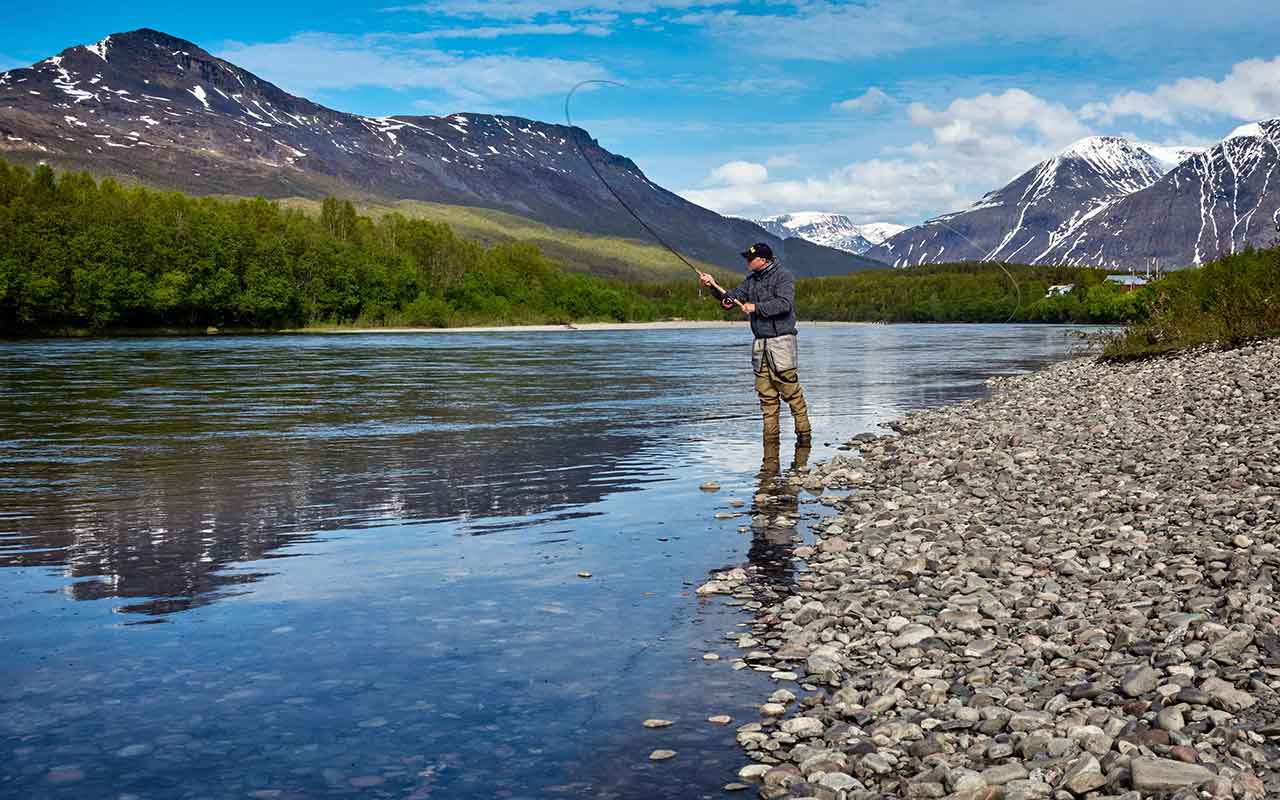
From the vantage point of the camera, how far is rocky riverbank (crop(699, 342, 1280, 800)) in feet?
16.8

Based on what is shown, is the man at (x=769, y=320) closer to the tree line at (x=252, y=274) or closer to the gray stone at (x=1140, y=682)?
the gray stone at (x=1140, y=682)

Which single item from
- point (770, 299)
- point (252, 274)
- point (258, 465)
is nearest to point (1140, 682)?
point (770, 299)

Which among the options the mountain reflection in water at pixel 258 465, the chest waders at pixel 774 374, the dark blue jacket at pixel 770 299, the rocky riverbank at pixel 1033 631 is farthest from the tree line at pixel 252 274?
→ the rocky riverbank at pixel 1033 631

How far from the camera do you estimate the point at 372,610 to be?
27.9 ft

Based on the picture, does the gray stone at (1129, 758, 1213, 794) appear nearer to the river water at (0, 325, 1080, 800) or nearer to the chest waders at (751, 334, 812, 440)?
the river water at (0, 325, 1080, 800)

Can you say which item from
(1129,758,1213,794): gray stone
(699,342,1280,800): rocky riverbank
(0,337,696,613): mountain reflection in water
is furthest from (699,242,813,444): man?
(1129,758,1213,794): gray stone

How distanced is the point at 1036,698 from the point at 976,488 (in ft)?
22.3

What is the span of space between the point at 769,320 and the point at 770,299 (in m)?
0.37

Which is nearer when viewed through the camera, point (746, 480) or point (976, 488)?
point (976, 488)

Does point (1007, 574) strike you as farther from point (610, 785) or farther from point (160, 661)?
point (160, 661)

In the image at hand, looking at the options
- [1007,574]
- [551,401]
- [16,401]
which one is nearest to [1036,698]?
[1007,574]

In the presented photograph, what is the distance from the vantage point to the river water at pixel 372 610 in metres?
5.73

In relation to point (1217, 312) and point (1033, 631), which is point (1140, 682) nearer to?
point (1033, 631)

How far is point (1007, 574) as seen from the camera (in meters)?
8.55
